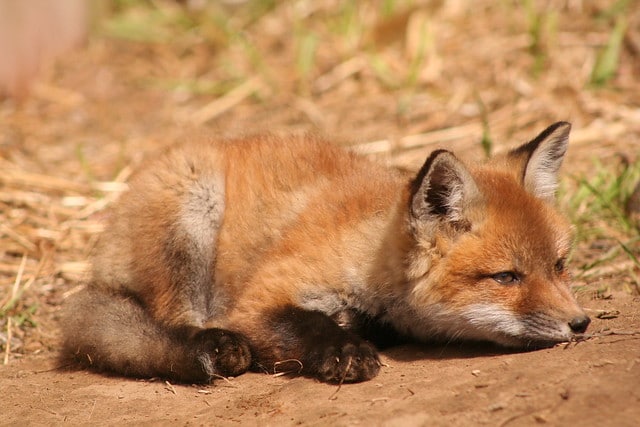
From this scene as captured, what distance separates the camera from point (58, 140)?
29.7 feet

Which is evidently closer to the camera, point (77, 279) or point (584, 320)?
point (584, 320)

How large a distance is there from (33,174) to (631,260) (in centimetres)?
558

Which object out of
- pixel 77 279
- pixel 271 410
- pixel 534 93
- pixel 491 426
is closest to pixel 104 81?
pixel 77 279

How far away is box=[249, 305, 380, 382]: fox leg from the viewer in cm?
410

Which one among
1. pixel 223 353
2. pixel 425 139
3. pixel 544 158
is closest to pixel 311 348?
pixel 223 353

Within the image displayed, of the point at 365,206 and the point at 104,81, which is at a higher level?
the point at 104,81

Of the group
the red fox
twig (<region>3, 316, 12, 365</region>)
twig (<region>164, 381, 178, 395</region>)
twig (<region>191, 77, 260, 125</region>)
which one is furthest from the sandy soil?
twig (<region>191, 77, 260, 125</region>)

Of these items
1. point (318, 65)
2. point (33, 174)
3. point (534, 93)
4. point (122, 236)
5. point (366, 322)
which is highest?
point (318, 65)

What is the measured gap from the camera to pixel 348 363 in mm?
4070

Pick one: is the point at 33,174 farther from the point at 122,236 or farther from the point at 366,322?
the point at 366,322

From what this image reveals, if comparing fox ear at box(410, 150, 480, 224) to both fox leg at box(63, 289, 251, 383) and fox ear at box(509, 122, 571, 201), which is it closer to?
fox ear at box(509, 122, 571, 201)

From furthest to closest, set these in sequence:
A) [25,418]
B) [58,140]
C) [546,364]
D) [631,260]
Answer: [58,140] < [631,260] < [25,418] < [546,364]

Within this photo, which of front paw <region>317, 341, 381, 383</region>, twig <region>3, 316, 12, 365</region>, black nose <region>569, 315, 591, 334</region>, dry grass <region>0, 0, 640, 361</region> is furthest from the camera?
dry grass <region>0, 0, 640, 361</region>

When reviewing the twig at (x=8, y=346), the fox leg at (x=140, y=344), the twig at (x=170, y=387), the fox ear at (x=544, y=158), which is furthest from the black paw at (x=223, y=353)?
the fox ear at (x=544, y=158)
